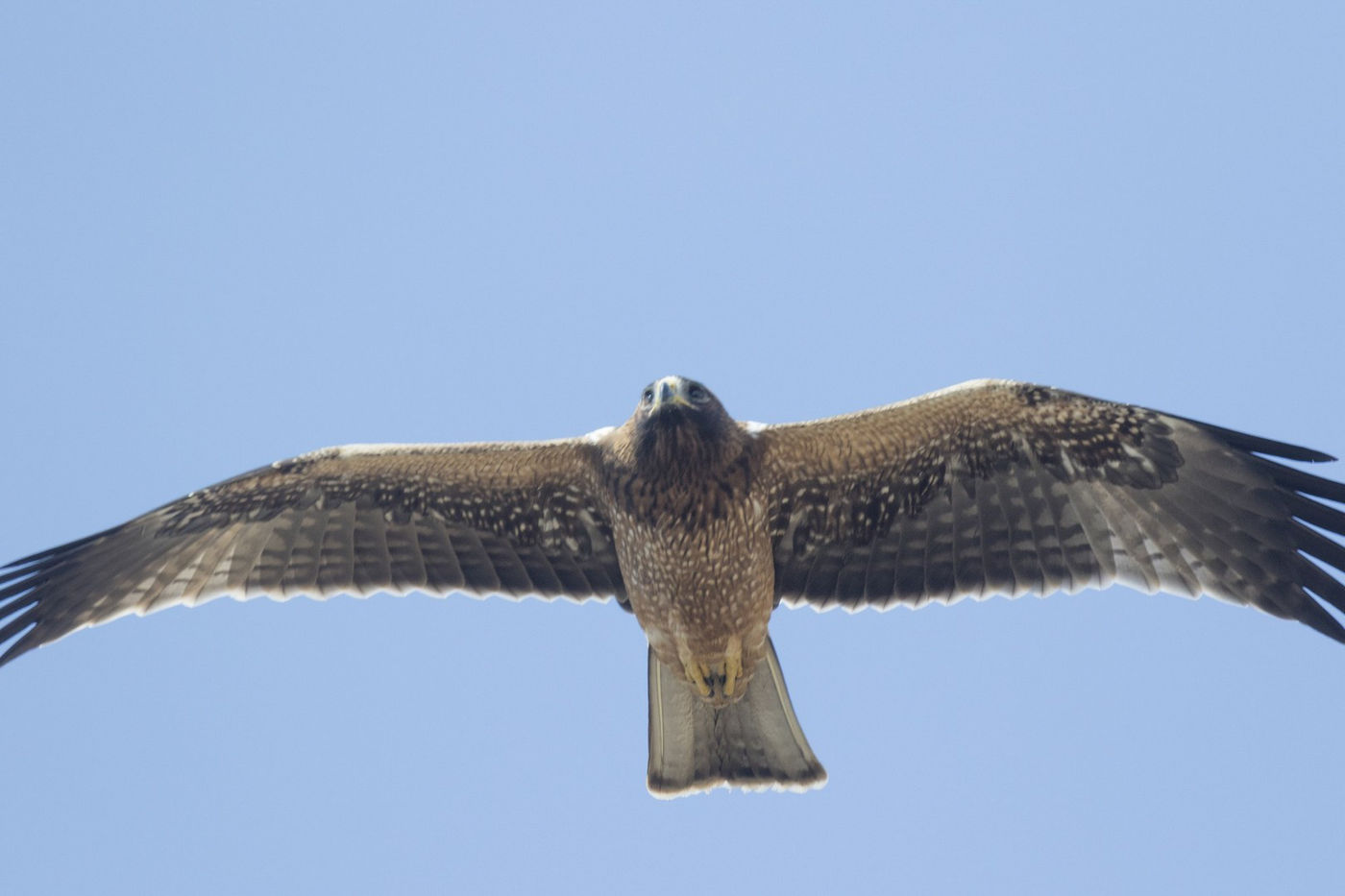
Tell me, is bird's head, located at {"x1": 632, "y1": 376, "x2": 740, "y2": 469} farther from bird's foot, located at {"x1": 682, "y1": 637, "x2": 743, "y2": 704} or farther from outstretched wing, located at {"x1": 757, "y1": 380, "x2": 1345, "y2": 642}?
bird's foot, located at {"x1": 682, "y1": 637, "x2": 743, "y2": 704}

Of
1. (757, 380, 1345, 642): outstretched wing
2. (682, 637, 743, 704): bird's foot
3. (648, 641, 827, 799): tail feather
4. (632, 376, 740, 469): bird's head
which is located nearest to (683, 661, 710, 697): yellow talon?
(682, 637, 743, 704): bird's foot

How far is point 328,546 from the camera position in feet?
36.8

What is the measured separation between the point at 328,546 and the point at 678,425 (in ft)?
9.62

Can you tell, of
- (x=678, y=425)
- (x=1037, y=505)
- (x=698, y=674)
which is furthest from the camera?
(x=1037, y=505)

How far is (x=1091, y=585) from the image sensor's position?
34.5 feet

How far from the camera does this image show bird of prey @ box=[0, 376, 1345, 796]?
10117 millimetres

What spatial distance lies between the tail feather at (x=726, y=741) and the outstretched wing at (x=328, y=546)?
884mm

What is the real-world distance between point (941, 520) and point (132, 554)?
5613mm

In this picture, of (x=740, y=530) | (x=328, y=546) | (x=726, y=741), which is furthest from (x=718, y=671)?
(x=328, y=546)

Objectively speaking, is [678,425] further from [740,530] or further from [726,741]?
[726,741]

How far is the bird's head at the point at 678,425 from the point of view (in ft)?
32.2

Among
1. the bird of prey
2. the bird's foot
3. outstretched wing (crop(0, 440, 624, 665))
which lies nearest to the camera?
the bird of prey

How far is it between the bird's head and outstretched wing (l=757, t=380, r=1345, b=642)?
18.9 inches

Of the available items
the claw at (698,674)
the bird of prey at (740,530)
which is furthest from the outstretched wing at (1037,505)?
the claw at (698,674)
